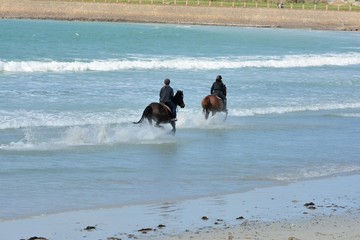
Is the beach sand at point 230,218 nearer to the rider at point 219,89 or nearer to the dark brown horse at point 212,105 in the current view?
the dark brown horse at point 212,105

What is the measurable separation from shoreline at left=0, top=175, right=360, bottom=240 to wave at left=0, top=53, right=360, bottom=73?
89.1 ft

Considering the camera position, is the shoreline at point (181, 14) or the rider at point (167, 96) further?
the shoreline at point (181, 14)

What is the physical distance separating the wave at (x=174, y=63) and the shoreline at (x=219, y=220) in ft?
89.1

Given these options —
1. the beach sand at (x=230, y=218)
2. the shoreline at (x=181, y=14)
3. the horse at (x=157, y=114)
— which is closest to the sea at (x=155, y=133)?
the horse at (x=157, y=114)

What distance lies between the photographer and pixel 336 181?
661 inches

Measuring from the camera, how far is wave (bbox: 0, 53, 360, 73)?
42938mm

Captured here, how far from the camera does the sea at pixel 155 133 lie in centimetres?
1576

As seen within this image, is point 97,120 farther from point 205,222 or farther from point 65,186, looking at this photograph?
point 205,222

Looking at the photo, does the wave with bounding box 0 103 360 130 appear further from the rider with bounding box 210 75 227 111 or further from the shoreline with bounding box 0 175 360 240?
the shoreline with bounding box 0 175 360 240

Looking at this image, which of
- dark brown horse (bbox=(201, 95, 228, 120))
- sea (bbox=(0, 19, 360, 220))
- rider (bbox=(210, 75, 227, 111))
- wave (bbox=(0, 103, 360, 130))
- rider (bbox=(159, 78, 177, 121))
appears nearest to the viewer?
sea (bbox=(0, 19, 360, 220))

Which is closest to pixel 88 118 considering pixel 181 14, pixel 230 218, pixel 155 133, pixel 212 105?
pixel 212 105

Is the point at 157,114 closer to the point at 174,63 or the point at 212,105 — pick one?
the point at 212,105

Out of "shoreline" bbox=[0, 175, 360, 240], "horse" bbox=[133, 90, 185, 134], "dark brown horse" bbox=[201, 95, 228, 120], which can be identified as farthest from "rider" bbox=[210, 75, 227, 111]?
"shoreline" bbox=[0, 175, 360, 240]

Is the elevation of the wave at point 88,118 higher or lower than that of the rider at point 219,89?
lower
